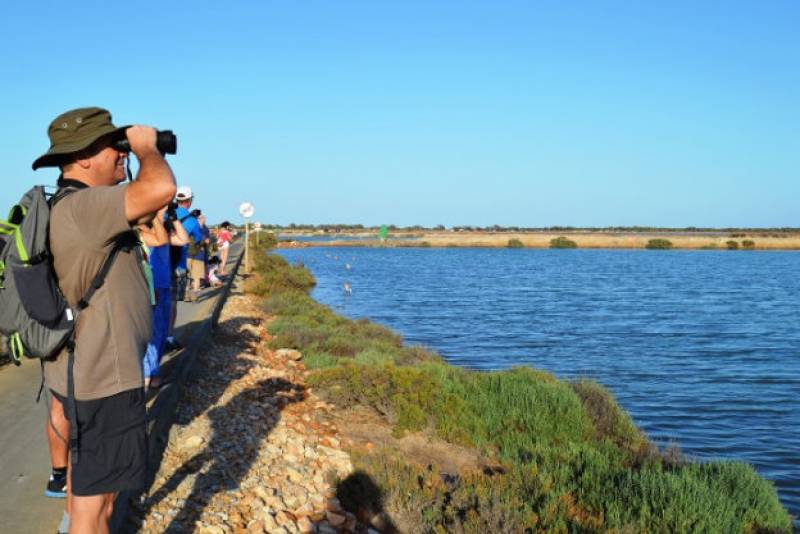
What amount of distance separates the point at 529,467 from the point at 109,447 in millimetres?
4555

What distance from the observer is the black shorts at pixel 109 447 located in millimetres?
2879

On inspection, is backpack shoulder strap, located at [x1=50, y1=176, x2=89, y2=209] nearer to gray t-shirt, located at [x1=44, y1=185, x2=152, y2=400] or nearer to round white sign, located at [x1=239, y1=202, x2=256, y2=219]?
gray t-shirt, located at [x1=44, y1=185, x2=152, y2=400]

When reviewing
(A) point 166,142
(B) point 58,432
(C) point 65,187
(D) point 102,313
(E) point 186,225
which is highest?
(A) point 166,142

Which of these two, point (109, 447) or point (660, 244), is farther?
point (660, 244)

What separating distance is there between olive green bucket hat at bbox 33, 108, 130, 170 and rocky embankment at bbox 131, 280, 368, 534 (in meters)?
2.59

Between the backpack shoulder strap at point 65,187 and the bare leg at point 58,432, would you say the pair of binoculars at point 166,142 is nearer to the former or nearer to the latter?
the backpack shoulder strap at point 65,187

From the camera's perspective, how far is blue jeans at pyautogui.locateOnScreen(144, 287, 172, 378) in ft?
21.0

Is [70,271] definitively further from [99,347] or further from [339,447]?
[339,447]

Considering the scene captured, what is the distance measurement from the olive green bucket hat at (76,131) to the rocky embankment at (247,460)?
259 centimetres

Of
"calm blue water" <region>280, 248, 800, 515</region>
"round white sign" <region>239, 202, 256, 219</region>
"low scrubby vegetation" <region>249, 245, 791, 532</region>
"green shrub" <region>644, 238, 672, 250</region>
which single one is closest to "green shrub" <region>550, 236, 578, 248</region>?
"green shrub" <region>644, 238, 672, 250</region>

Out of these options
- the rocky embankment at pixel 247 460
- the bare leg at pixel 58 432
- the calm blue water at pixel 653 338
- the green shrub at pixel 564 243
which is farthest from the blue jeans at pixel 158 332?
the green shrub at pixel 564 243

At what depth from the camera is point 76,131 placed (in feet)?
10.0

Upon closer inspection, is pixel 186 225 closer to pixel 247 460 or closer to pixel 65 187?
pixel 247 460

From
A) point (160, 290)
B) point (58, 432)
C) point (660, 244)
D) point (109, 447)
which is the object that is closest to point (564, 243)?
point (660, 244)
